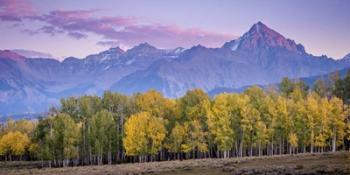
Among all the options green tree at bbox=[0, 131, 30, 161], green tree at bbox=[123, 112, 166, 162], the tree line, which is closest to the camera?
the tree line

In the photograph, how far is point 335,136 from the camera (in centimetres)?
10475

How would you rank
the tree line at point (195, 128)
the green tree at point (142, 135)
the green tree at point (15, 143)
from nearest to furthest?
the tree line at point (195, 128), the green tree at point (142, 135), the green tree at point (15, 143)

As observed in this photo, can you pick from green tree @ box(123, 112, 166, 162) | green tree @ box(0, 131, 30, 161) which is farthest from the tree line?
green tree @ box(0, 131, 30, 161)

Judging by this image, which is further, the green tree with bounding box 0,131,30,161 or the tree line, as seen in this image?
the green tree with bounding box 0,131,30,161

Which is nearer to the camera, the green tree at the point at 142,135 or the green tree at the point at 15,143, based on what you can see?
the green tree at the point at 142,135

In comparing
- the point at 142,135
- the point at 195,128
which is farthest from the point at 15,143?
the point at 195,128

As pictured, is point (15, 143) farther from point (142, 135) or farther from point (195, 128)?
point (195, 128)

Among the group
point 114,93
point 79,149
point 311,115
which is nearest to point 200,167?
point 311,115

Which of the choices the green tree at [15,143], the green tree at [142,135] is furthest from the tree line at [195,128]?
the green tree at [15,143]

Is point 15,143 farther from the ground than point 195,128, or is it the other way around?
point 195,128

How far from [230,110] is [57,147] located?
3949cm

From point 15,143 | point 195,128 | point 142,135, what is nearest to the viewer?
point 195,128

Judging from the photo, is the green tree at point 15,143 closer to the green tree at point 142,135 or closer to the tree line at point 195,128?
the tree line at point 195,128

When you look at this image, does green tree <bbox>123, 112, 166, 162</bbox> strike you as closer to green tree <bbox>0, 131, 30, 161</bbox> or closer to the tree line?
the tree line
